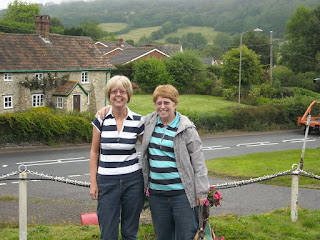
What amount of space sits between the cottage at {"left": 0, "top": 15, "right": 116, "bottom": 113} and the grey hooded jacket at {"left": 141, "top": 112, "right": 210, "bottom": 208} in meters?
28.8

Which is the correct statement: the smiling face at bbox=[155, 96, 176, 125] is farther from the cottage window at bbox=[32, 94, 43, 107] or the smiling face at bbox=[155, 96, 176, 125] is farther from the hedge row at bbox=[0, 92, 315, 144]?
the cottage window at bbox=[32, 94, 43, 107]

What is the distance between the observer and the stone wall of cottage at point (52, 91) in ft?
106

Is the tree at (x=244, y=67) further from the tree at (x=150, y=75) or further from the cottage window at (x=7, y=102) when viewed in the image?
the cottage window at (x=7, y=102)

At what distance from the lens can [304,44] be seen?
6712 cm

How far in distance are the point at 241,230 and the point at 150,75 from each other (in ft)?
156

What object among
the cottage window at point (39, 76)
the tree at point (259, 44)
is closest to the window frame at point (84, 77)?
the cottage window at point (39, 76)

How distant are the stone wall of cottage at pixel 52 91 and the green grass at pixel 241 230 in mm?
26890

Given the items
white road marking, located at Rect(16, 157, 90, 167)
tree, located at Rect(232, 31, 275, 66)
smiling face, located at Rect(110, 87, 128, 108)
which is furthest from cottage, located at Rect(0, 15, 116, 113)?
tree, located at Rect(232, 31, 275, 66)

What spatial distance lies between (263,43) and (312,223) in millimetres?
74683

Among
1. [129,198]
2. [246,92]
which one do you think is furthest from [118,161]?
[246,92]

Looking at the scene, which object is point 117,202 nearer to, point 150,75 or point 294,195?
point 294,195

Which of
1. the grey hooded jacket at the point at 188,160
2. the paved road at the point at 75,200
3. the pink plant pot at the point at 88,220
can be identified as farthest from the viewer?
the paved road at the point at 75,200

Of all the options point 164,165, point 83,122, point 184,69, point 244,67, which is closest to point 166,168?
point 164,165

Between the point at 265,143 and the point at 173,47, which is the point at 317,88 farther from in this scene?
the point at 173,47
